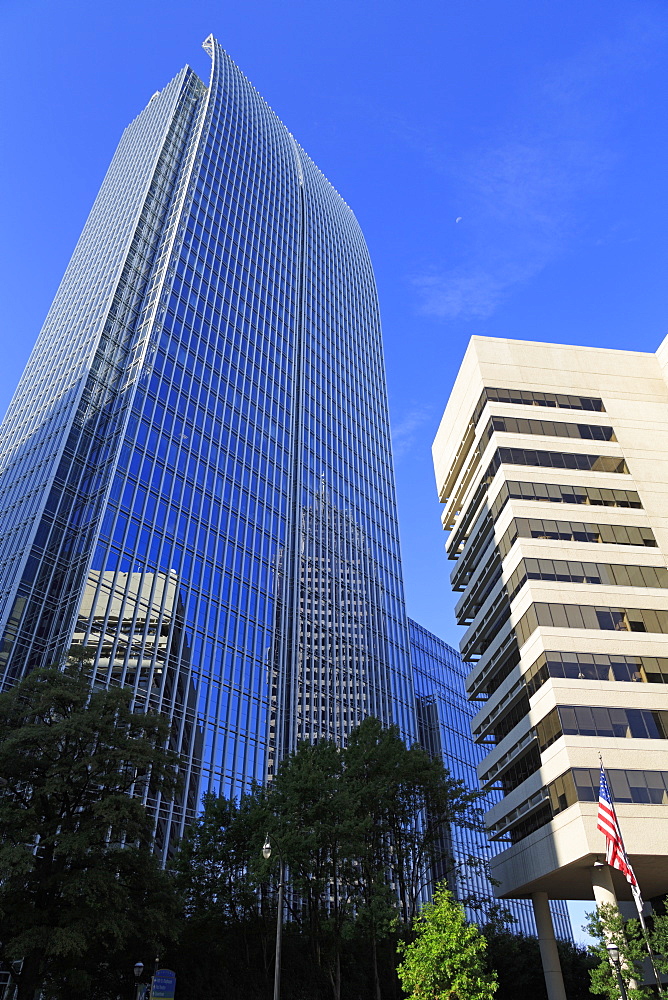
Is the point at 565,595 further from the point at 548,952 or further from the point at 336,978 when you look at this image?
the point at 336,978

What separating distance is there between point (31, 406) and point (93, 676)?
132 feet

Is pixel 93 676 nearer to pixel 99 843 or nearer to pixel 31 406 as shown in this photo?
pixel 99 843

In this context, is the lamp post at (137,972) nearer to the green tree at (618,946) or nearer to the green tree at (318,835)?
the green tree at (318,835)

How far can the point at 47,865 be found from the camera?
1158 inches

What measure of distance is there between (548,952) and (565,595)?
23.0 m

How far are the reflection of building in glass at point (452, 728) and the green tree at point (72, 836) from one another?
322 feet

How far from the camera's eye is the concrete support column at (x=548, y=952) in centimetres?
4538

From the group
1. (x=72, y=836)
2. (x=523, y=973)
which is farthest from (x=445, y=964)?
(x=523, y=973)

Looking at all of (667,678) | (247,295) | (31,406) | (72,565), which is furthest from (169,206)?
(667,678)

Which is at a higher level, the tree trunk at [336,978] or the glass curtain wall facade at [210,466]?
the glass curtain wall facade at [210,466]

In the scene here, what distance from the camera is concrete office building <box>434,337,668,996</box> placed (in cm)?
4100

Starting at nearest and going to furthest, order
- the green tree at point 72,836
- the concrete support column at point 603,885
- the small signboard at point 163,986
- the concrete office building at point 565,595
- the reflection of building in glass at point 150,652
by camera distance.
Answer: the green tree at point 72,836, the small signboard at point 163,986, the concrete support column at point 603,885, the concrete office building at point 565,595, the reflection of building in glass at point 150,652

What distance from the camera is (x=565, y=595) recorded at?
156 feet

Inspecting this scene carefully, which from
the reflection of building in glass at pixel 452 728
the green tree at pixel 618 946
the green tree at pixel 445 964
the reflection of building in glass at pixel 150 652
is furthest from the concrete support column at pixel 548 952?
the reflection of building in glass at pixel 452 728
